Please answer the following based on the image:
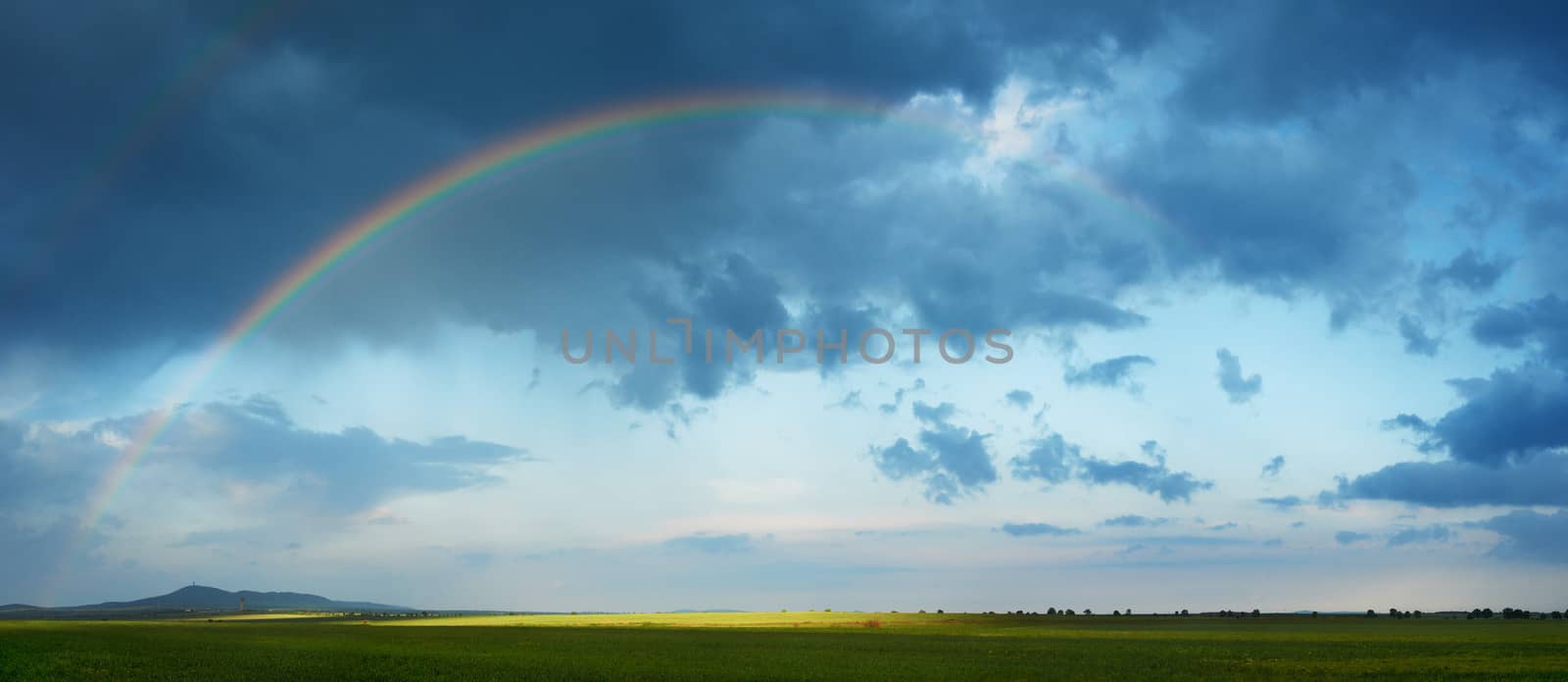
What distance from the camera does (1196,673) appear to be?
199 ft

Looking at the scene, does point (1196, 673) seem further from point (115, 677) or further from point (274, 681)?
point (115, 677)

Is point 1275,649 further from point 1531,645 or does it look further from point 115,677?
point 115,677

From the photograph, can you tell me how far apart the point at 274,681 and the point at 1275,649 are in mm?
74309

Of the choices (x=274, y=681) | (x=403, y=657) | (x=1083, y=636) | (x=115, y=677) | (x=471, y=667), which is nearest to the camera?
(x=274, y=681)

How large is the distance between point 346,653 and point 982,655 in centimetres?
4888

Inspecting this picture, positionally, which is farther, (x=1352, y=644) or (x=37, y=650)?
(x=1352, y=644)

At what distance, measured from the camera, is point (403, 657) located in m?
74.1

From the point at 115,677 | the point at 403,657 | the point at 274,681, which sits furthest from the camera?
the point at 403,657

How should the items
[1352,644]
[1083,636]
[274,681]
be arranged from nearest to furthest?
[274,681] → [1352,644] → [1083,636]

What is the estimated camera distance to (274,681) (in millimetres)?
56125

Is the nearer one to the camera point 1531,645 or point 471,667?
point 471,667

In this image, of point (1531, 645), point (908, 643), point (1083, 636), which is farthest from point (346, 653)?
point (1531, 645)

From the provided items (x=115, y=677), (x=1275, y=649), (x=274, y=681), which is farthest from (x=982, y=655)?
(x=115, y=677)

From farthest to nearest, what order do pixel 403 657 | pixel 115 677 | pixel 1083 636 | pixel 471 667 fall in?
1. pixel 1083 636
2. pixel 403 657
3. pixel 471 667
4. pixel 115 677
